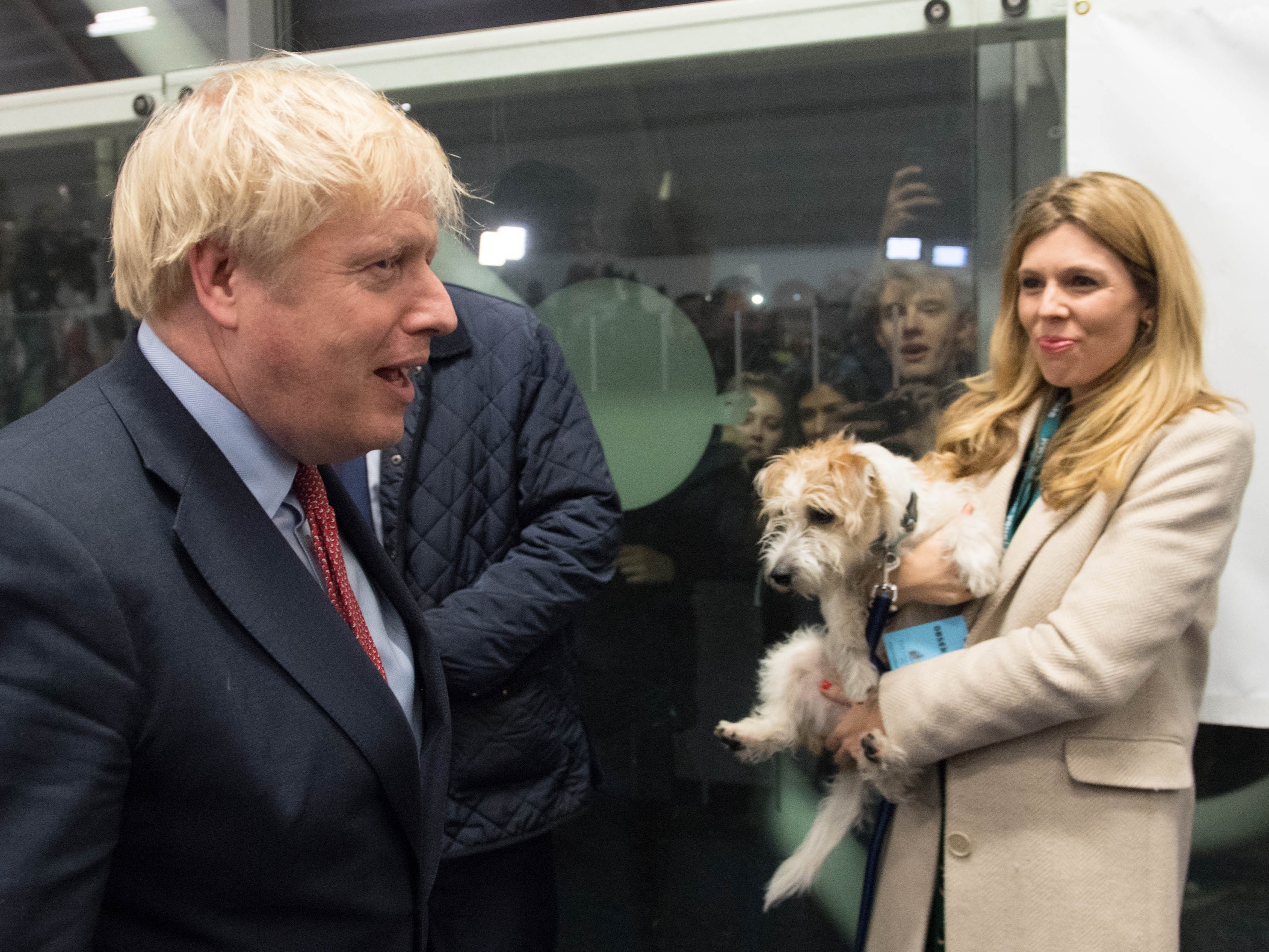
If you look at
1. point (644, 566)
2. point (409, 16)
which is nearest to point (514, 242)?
point (409, 16)

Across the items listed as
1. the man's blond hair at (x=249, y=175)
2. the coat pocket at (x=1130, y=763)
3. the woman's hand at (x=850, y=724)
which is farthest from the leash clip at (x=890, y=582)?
the man's blond hair at (x=249, y=175)

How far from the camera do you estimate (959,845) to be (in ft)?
5.93

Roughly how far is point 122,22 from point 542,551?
2570mm

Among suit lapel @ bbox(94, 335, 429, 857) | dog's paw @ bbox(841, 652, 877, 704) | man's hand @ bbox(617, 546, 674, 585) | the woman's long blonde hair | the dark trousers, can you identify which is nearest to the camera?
Answer: suit lapel @ bbox(94, 335, 429, 857)

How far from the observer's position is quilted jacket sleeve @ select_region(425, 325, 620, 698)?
201cm

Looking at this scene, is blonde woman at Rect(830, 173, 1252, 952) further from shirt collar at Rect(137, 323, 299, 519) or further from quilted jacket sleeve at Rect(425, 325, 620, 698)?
shirt collar at Rect(137, 323, 299, 519)

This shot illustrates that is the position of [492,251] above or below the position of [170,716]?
above

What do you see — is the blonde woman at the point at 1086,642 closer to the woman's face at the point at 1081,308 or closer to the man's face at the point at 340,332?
the woman's face at the point at 1081,308

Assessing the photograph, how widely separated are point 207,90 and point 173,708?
0.68m

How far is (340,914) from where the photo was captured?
107cm

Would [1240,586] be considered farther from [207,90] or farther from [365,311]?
[207,90]

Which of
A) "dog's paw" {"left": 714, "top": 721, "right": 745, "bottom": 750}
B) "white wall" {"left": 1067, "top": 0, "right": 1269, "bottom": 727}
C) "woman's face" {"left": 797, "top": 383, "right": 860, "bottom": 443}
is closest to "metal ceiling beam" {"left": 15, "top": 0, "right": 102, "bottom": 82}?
"woman's face" {"left": 797, "top": 383, "right": 860, "bottom": 443}

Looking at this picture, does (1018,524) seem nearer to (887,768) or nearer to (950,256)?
(887,768)

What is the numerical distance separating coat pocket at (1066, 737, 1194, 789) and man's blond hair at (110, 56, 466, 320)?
1.46m
